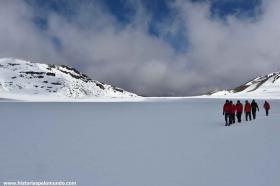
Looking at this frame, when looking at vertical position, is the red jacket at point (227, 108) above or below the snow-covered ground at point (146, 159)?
above

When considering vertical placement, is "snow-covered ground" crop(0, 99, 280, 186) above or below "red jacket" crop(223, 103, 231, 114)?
below

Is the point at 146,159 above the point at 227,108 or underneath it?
underneath

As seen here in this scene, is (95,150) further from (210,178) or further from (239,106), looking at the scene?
(239,106)

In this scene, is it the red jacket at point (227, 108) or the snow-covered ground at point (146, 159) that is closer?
the snow-covered ground at point (146, 159)

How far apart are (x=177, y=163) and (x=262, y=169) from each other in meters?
2.56

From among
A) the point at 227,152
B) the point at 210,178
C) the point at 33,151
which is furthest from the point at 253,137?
the point at 33,151

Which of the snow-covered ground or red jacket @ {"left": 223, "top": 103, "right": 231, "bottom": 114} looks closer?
the snow-covered ground

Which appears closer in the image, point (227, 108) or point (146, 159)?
point (146, 159)

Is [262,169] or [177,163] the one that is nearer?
[262,169]

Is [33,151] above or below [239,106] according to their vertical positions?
below

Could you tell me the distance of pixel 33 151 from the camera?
1319 cm

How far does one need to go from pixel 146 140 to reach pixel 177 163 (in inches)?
192

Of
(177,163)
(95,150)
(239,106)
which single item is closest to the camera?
(177,163)

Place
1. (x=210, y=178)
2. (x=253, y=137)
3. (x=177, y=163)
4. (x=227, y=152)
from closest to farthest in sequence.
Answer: (x=210, y=178) → (x=177, y=163) → (x=227, y=152) → (x=253, y=137)
